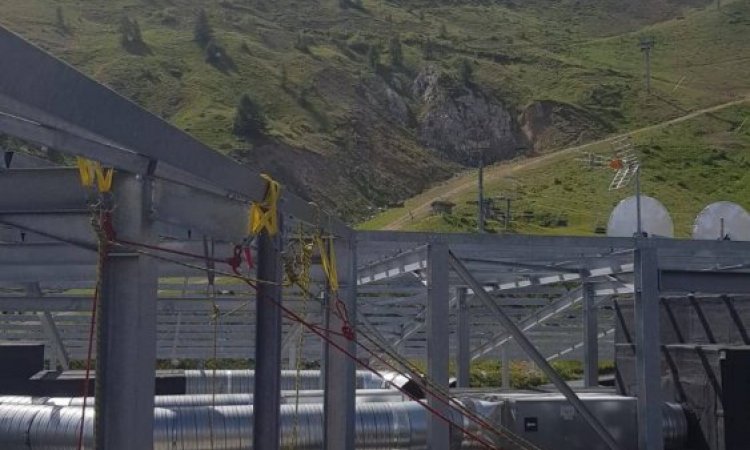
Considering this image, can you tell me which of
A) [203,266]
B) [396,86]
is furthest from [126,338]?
[396,86]

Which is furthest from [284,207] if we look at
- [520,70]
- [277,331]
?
[520,70]

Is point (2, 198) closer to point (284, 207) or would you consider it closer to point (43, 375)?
point (284, 207)

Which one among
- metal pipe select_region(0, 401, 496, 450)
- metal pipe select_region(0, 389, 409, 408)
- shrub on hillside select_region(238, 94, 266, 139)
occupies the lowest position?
metal pipe select_region(0, 401, 496, 450)

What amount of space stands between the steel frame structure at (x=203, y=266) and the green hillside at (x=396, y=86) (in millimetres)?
41012

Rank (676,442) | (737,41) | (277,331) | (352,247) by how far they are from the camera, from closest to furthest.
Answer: (277,331) < (352,247) < (676,442) < (737,41)

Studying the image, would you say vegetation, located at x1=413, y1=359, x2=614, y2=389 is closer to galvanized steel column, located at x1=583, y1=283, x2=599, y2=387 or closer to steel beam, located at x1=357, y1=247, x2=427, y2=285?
galvanized steel column, located at x1=583, y1=283, x2=599, y2=387

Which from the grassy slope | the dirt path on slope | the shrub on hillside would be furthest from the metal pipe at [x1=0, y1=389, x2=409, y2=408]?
the shrub on hillside

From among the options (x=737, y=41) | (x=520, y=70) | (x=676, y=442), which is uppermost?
(x=737, y=41)

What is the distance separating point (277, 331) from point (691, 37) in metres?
140

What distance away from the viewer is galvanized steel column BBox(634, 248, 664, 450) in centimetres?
1135

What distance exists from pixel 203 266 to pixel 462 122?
86.3 meters

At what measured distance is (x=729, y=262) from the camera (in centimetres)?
1458

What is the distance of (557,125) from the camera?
94.2m

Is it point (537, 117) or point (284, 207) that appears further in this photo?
point (537, 117)
